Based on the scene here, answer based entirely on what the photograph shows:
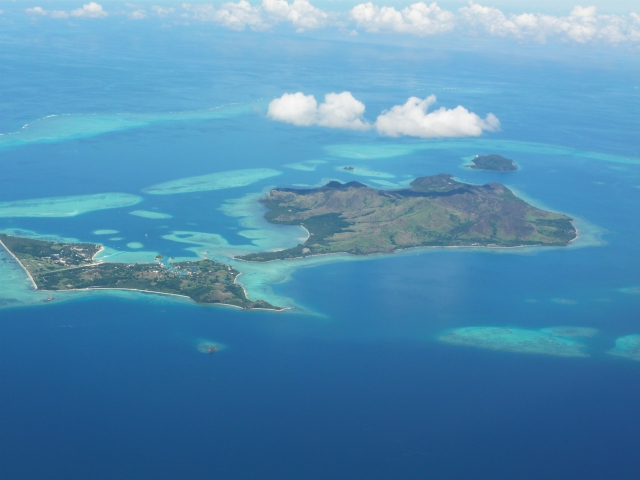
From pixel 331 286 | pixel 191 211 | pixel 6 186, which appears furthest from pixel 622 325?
pixel 6 186

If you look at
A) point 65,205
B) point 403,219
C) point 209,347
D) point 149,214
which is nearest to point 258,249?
point 149,214

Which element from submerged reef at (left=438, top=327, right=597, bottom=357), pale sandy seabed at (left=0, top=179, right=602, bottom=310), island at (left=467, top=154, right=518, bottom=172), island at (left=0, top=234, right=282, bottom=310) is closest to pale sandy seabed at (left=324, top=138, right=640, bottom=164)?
island at (left=467, top=154, right=518, bottom=172)

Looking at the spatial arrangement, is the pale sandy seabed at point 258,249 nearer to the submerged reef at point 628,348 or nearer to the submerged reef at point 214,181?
the submerged reef at point 214,181

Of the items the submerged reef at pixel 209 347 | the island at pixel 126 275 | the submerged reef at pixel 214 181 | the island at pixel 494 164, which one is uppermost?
the island at pixel 494 164

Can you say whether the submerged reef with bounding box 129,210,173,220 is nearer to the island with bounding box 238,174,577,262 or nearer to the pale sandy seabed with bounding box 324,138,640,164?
the island with bounding box 238,174,577,262

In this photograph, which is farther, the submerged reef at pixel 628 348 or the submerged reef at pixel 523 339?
the submerged reef at pixel 523 339

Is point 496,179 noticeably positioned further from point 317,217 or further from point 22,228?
point 22,228

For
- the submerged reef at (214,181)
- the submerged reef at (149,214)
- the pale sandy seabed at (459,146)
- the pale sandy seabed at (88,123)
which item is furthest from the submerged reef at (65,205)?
the pale sandy seabed at (459,146)
